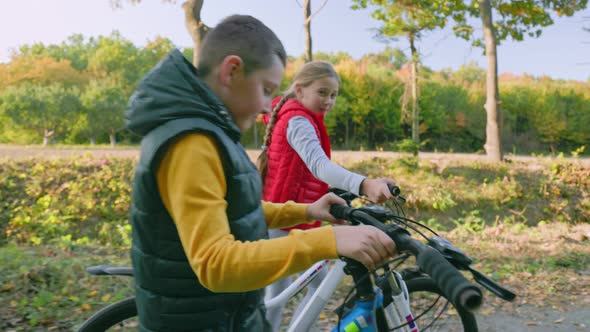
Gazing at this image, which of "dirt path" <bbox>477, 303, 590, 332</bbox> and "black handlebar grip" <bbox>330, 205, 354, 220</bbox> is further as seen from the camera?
"dirt path" <bbox>477, 303, 590, 332</bbox>

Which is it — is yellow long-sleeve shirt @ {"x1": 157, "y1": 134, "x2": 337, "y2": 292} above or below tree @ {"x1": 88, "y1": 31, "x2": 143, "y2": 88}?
below

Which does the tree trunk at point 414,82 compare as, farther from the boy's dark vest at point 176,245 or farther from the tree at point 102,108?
the boy's dark vest at point 176,245

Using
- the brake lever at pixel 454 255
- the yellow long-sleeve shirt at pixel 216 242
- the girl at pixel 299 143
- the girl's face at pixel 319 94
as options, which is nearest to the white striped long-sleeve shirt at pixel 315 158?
the girl at pixel 299 143

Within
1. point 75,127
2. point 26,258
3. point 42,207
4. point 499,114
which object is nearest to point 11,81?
point 75,127

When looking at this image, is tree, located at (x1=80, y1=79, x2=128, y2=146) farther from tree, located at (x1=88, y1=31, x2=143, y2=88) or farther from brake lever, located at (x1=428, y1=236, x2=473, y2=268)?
brake lever, located at (x1=428, y1=236, x2=473, y2=268)

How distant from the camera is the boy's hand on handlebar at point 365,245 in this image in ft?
3.47

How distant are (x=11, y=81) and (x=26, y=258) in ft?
48.3

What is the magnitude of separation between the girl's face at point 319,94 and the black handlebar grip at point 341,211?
89cm

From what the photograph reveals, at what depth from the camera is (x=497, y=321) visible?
382 centimetres

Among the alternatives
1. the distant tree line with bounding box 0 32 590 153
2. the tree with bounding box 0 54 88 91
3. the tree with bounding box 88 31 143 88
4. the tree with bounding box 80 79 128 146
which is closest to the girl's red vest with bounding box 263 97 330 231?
the distant tree line with bounding box 0 32 590 153

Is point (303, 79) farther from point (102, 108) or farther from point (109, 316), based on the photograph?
point (102, 108)

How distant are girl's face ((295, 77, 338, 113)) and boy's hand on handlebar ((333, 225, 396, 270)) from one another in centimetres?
146

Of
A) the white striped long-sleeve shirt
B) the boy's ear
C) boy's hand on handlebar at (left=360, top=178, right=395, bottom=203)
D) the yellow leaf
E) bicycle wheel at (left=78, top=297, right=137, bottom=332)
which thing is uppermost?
the boy's ear

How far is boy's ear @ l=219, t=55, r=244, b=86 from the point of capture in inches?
48.3
